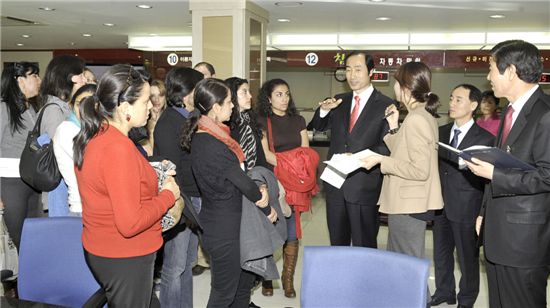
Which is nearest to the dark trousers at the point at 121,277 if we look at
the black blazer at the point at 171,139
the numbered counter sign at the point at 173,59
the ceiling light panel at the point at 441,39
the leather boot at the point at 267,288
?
the black blazer at the point at 171,139

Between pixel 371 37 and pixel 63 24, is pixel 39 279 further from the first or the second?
pixel 371 37

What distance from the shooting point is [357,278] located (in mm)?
1802

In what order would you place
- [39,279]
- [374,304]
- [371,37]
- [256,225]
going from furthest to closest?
[371,37], [256,225], [39,279], [374,304]

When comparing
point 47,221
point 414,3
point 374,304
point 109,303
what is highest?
point 414,3

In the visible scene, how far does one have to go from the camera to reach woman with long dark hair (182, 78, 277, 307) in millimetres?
2629

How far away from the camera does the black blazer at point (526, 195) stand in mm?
2264

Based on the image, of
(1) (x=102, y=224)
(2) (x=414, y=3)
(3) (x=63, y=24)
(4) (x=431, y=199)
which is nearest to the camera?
(1) (x=102, y=224)

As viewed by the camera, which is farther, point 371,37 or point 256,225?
point 371,37

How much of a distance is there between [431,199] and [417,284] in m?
1.51

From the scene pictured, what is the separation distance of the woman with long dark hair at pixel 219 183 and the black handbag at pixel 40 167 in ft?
2.56

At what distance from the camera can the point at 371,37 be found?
10273mm

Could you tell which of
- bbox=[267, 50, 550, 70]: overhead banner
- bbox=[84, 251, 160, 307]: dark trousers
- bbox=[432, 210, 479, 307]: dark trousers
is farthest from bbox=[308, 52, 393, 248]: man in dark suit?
bbox=[267, 50, 550, 70]: overhead banner

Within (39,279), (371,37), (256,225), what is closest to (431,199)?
(256,225)

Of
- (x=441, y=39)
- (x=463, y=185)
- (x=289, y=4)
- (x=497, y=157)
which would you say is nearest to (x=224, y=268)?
(x=497, y=157)
